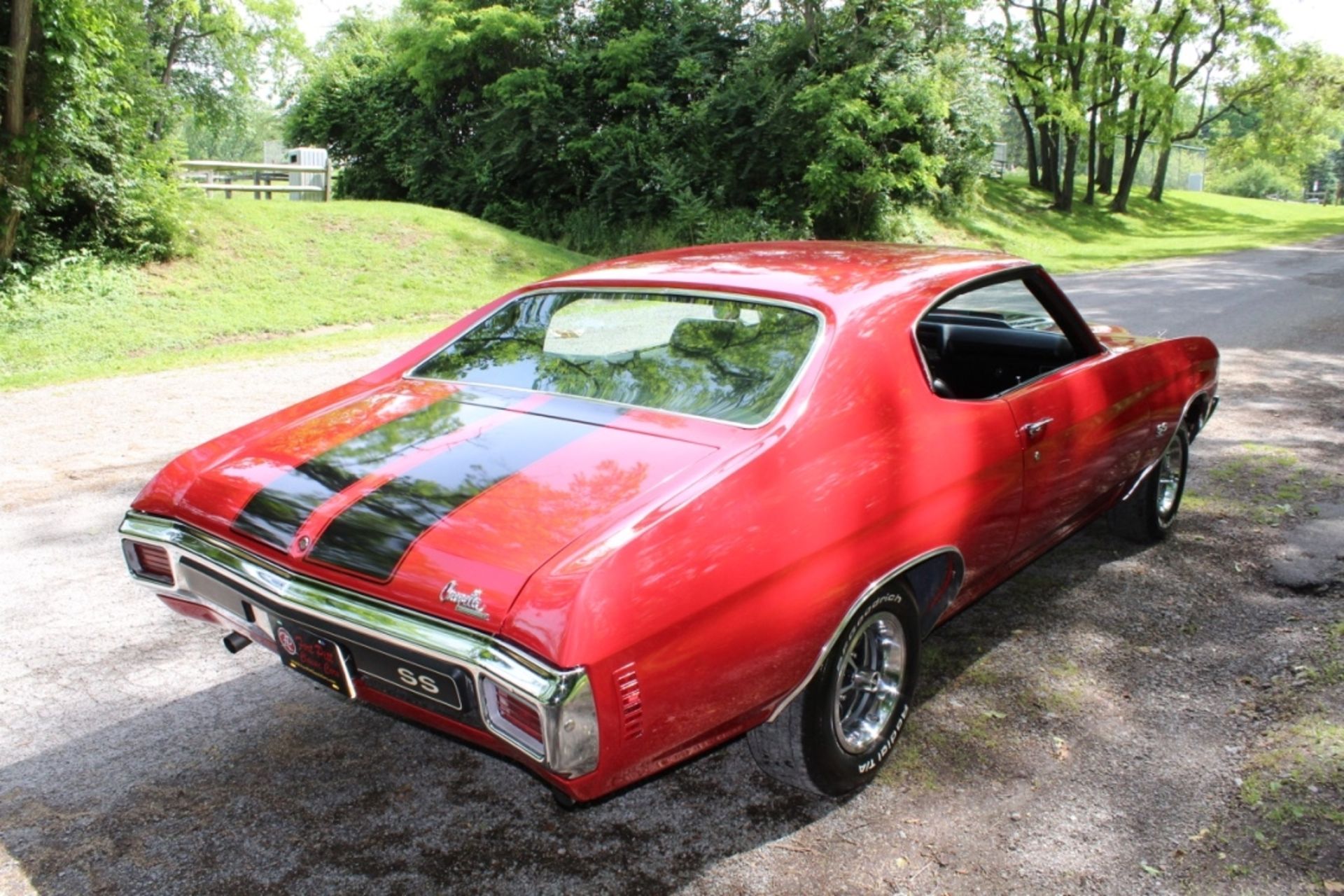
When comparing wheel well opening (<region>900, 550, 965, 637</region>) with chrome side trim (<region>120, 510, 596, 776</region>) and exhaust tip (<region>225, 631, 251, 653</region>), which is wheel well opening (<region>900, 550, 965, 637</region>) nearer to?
chrome side trim (<region>120, 510, 596, 776</region>)

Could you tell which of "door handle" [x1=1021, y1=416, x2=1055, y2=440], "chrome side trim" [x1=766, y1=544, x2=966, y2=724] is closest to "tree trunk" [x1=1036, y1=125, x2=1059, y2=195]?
"door handle" [x1=1021, y1=416, x2=1055, y2=440]

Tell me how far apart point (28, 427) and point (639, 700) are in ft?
21.8

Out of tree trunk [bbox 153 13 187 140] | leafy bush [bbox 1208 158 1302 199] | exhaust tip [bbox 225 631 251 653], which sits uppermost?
leafy bush [bbox 1208 158 1302 199]

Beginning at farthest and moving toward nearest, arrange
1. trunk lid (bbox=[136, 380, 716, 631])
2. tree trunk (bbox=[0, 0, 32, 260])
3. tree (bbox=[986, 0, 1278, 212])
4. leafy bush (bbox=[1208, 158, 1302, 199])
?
leafy bush (bbox=[1208, 158, 1302, 199])
tree (bbox=[986, 0, 1278, 212])
tree trunk (bbox=[0, 0, 32, 260])
trunk lid (bbox=[136, 380, 716, 631])

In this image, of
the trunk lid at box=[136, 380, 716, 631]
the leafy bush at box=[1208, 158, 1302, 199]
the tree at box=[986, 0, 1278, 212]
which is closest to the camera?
the trunk lid at box=[136, 380, 716, 631]

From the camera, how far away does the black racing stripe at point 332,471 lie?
2695mm

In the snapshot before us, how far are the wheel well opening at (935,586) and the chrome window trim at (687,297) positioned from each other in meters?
0.76

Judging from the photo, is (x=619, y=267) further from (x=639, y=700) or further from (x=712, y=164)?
(x=712, y=164)

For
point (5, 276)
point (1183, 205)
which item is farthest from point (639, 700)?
point (1183, 205)

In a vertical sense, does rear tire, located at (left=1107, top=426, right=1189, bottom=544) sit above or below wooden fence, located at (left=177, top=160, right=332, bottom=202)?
below

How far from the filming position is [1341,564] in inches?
181

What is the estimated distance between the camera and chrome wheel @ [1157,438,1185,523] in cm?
482

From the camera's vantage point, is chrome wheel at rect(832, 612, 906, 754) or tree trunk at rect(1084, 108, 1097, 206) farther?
tree trunk at rect(1084, 108, 1097, 206)

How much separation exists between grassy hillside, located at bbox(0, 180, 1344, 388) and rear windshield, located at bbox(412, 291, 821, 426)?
6847 millimetres
